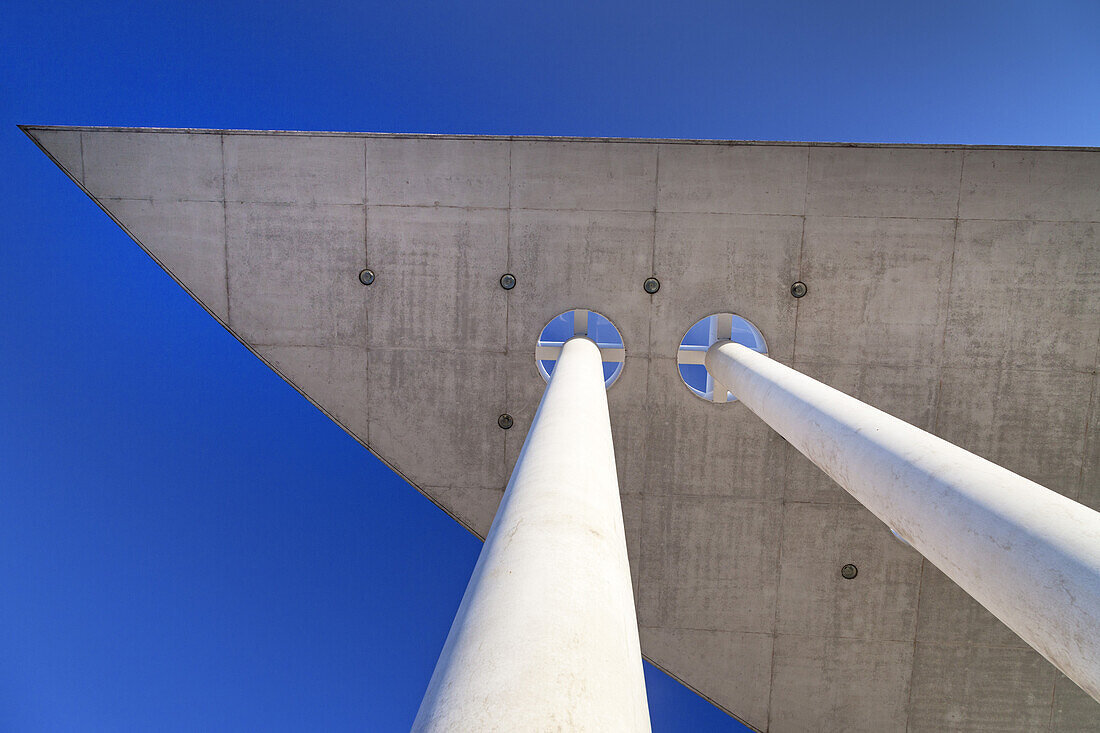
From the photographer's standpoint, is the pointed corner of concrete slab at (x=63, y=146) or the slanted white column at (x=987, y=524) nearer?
the slanted white column at (x=987, y=524)

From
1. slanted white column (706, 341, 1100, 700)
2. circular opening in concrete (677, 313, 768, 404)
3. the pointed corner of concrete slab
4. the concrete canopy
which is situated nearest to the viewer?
slanted white column (706, 341, 1100, 700)

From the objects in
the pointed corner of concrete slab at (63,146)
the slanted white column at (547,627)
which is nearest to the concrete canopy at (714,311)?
the pointed corner of concrete slab at (63,146)

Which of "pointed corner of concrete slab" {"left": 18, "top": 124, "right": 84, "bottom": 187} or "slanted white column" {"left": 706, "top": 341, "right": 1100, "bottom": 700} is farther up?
"pointed corner of concrete slab" {"left": 18, "top": 124, "right": 84, "bottom": 187}

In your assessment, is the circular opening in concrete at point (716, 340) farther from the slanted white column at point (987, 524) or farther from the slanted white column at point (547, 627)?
the slanted white column at point (547, 627)

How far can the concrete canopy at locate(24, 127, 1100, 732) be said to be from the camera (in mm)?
13688

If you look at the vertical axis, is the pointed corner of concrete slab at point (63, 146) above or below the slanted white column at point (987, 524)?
above

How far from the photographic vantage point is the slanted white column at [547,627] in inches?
96.6

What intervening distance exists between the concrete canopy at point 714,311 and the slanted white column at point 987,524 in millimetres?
7003

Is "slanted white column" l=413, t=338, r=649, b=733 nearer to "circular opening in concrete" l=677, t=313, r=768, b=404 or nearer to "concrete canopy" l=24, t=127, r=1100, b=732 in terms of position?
"concrete canopy" l=24, t=127, r=1100, b=732

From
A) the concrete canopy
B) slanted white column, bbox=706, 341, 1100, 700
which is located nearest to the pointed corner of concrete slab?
the concrete canopy

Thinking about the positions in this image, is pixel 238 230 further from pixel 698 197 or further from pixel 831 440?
pixel 831 440

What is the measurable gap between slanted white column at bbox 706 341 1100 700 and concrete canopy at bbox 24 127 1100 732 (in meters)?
7.00

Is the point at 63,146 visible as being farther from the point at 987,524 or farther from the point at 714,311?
the point at 987,524

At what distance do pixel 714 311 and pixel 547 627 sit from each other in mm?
12318
